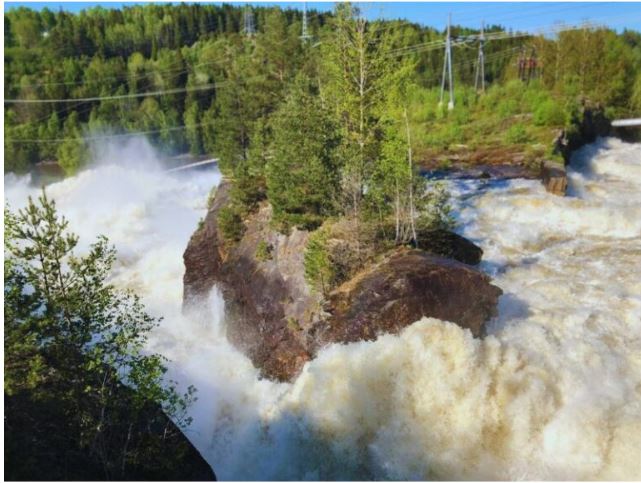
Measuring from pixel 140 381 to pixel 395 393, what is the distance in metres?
6.80

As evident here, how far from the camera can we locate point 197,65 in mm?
86250

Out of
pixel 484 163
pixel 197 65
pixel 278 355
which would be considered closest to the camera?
pixel 278 355

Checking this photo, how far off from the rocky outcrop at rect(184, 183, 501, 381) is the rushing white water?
64 cm

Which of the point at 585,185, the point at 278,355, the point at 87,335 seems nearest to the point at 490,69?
the point at 585,185

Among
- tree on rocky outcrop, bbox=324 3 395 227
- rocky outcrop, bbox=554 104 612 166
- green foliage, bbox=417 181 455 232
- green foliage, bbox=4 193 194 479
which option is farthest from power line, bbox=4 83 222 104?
green foliage, bbox=4 193 194 479

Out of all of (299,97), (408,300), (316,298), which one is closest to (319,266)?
(316,298)

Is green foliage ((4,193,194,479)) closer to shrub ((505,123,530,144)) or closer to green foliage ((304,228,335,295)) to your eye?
green foliage ((304,228,335,295))

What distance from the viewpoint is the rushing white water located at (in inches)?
543

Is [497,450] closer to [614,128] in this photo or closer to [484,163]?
[484,163]

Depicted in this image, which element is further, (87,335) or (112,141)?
(112,141)

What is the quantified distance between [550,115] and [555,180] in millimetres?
15318

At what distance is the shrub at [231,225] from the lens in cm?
2575

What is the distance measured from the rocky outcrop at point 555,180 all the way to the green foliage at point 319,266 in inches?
736

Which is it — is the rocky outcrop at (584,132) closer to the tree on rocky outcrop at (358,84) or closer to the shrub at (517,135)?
the shrub at (517,135)
